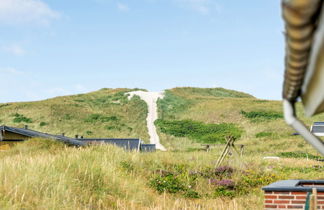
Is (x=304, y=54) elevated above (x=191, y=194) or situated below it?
above

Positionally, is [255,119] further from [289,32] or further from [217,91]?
[289,32]

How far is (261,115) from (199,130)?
10900 mm

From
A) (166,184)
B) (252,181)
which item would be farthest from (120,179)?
(252,181)

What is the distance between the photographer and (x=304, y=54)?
239 centimetres

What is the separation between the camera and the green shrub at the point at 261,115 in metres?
57.9

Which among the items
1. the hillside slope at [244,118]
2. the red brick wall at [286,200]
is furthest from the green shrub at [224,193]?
the hillside slope at [244,118]

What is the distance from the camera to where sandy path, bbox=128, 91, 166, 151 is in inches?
2001

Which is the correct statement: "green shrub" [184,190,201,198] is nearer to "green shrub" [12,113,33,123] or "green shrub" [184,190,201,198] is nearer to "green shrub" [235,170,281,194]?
"green shrub" [235,170,281,194]

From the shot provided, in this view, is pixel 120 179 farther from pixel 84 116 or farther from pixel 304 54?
pixel 84 116

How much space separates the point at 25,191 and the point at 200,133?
44151 mm

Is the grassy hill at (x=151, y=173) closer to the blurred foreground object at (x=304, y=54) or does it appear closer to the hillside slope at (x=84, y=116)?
the hillside slope at (x=84, y=116)

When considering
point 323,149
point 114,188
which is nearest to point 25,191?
point 114,188

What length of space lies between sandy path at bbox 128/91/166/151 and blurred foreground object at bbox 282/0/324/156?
42.2m

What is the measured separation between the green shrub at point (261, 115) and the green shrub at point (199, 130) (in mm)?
4143
